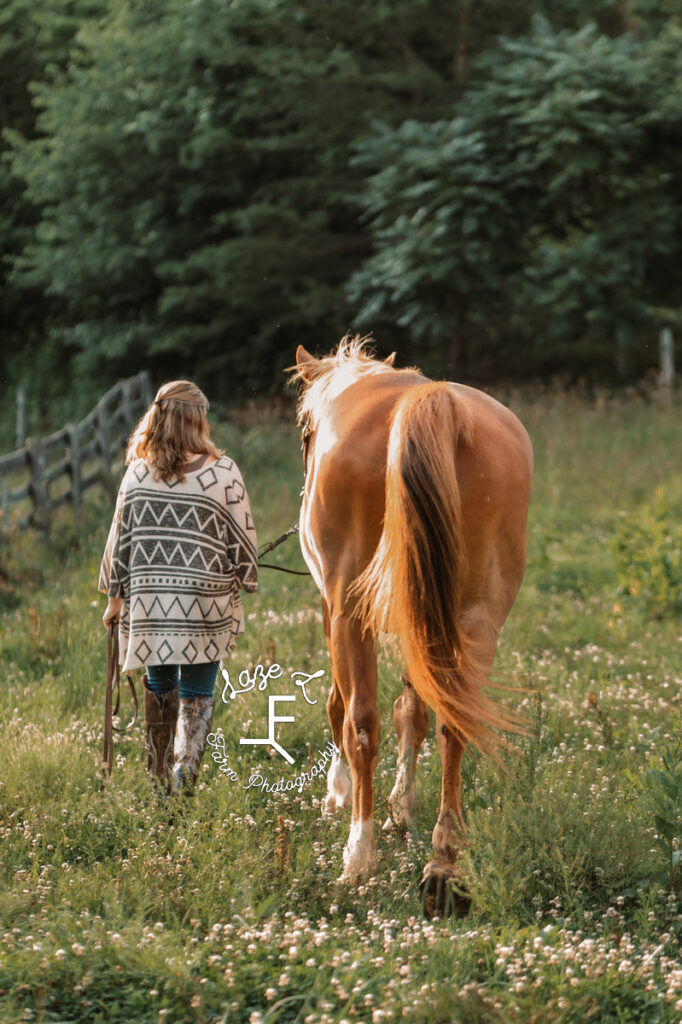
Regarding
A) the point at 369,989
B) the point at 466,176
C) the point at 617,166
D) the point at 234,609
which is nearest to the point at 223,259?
the point at 466,176

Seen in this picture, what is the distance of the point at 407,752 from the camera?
169 inches

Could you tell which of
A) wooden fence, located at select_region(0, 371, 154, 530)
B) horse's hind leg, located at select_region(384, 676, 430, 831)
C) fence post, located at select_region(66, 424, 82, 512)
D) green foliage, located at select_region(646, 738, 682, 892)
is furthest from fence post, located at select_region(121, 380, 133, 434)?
green foliage, located at select_region(646, 738, 682, 892)

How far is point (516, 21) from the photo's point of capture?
1959cm

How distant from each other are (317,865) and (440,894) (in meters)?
0.46

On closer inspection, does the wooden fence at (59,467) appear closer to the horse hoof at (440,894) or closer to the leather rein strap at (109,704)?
the leather rein strap at (109,704)

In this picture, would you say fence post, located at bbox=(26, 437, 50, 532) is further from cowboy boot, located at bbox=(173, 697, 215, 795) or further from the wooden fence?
cowboy boot, located at bbox=(173, 697, 215, 795)

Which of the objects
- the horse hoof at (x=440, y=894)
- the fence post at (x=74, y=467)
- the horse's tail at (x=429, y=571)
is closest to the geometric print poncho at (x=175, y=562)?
the horse's tail at (x=429, y=571)

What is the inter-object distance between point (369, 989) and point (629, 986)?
696 mm

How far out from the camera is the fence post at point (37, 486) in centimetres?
944

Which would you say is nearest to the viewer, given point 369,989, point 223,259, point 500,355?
point 369,989

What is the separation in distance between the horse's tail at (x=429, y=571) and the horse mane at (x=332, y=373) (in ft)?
2.68

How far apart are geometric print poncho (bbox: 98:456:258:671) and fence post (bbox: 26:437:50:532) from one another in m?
5.45

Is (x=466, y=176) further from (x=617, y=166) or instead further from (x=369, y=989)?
(x=369, y=989)

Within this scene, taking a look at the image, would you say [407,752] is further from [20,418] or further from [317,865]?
[20,418]
